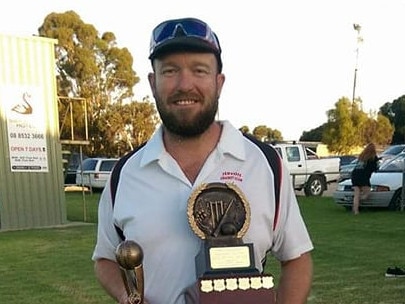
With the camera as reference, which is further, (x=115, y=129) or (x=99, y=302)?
(x=115, y=129)

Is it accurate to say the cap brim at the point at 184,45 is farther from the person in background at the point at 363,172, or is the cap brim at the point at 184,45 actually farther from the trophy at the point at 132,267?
the person in background at the point at 363,172

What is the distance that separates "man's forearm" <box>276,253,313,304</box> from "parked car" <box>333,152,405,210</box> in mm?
13668

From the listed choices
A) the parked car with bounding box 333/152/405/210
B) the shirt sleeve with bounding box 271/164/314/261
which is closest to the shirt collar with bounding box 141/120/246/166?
the shirt sleeve with bounding box 271/164/314/261

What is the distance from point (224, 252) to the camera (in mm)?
1789

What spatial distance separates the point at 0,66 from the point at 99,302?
823 cm

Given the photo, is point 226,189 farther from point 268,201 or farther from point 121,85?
point 121,85

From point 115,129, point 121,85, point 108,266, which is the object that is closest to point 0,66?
point 108,266

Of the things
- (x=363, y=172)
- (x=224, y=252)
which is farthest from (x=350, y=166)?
(x=224, y=252)

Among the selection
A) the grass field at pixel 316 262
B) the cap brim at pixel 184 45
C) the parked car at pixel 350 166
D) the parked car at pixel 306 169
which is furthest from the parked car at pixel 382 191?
the cap brim at pixel 184 45

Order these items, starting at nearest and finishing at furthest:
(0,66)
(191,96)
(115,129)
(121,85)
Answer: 1. (191,96)
2. (0,66)
3. (115,129)
4. (121,85)

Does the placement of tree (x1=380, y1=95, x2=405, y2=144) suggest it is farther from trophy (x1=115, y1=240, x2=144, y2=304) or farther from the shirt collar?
trophy (x1=115, y1=240, x2=144, y2=304)

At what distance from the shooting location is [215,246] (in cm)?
181

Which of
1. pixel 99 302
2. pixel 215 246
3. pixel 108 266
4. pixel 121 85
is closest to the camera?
pixel 215 246

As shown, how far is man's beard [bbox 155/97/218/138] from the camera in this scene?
1.99 m
